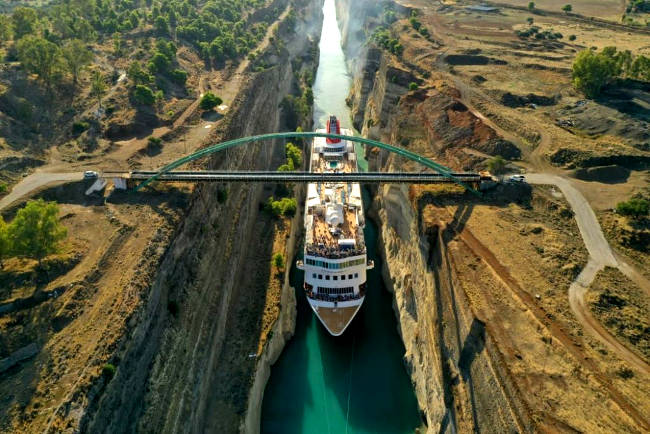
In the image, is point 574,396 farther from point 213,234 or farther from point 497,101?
point 497,101

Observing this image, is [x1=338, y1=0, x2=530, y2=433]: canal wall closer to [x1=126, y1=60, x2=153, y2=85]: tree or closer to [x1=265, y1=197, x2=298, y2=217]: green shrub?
[x1=265, y1=197, x2=298, y2=217]: green shrub

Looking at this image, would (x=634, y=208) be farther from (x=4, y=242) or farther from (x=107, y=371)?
(x=4, y=242)

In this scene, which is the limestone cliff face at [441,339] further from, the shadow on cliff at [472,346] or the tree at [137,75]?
the tree at [137,75]

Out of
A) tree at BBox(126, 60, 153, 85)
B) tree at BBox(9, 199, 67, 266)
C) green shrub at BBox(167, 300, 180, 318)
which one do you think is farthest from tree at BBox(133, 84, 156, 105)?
green shrub at BBox(167, 300, 180, 318)

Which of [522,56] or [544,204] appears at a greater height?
[522,56]

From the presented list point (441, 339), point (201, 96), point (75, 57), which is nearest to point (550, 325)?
point (441, 339)

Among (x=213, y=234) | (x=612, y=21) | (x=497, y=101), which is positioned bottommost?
(x=213, y=234)

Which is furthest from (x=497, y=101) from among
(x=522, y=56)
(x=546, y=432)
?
(x=546, y=432)

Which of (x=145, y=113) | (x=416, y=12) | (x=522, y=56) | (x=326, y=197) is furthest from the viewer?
(x=416, y=12)
